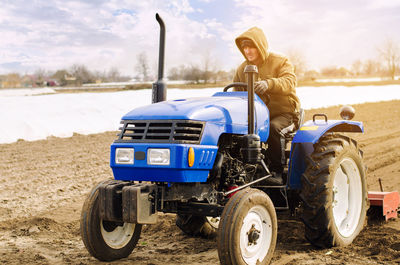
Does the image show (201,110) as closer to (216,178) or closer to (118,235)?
(216,178)

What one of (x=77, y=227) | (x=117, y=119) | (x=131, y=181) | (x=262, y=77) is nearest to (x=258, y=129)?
(x=262, y=77)

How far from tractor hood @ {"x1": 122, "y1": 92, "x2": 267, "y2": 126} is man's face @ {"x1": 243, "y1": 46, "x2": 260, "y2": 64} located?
80 cm

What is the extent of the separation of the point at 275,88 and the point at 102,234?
218 centimetres

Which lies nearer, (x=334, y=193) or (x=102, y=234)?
(x=102, y=234)

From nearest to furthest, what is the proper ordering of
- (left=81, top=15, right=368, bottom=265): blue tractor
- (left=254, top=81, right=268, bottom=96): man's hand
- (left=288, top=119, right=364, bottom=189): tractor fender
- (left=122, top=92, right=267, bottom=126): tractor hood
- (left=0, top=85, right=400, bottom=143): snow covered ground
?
(left=81, top=15, right=368, bottom=265): blue tractor → (left=122, top=92, right=267, bottom=126): tractor hood → (left=254, top=81, right=268, bottom=96): man's hand → (left=288, top=119, right=364, bottom=189): tractor fender → (left=0, top=85, right=400, bottom=143): snow covered ground

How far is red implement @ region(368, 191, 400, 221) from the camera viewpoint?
210 inches

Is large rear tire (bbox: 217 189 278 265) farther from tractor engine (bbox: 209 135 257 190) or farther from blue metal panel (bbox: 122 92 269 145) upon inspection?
blue metal panel (bbox: 122 92 269 145)

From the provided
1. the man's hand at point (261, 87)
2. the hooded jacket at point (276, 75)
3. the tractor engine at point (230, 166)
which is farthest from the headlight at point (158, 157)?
the hooded jacket at point (276, 75)

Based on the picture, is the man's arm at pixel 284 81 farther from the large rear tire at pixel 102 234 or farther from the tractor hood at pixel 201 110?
the large rear tire at pixel 102 234

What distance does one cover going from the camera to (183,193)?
394cm

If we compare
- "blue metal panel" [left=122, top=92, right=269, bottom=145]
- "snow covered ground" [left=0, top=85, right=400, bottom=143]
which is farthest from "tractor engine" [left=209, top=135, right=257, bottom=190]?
"snow covered ground" [left=0, top=85, right=400, bottom=143]

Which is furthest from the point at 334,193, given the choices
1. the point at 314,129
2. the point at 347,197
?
the point at 314,129

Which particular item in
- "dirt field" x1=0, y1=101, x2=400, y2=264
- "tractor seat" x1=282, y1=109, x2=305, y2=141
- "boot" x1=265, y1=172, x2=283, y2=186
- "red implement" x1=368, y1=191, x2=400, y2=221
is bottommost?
"dirt field" x1=0, y1=101, x2=400, y2=264

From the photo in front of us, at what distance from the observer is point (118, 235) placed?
446 centimetres
